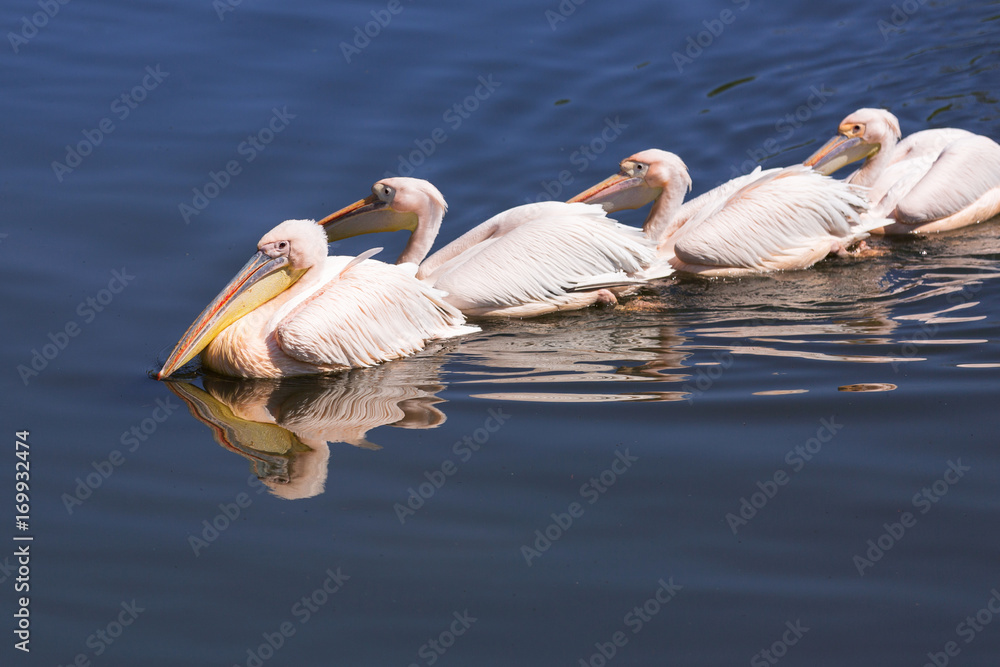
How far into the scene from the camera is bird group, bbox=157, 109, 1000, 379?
5844mm

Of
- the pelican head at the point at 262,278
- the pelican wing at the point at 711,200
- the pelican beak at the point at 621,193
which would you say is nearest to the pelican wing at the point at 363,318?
the pelican head at the point at 262,278

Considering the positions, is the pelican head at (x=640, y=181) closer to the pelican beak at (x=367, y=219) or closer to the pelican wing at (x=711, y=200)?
the pelican wing at (x=711, y=200)

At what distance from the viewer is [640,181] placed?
283 inches

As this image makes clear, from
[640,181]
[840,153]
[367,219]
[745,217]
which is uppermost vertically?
[367,219]

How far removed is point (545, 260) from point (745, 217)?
4.61 feet

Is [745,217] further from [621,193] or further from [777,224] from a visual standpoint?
[621,193]

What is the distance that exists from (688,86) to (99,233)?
17.7ft

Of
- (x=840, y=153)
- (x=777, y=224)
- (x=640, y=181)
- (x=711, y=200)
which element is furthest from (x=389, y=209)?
(x=840, y=153)

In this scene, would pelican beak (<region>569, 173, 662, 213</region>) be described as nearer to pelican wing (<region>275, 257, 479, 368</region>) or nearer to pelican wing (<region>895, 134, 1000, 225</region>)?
pelican wing (<region>275, 257, 479, 368</region>)

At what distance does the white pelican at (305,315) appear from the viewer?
5738mm

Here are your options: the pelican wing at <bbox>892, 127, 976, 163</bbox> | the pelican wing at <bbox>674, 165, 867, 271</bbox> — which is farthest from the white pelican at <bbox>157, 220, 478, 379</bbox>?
the pelican wing at <bbox>892, 127, 976, 163</bbox>

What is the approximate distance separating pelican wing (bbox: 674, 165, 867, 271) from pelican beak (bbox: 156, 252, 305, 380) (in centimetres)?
254

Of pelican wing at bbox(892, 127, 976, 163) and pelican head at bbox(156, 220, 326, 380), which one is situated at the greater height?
pelican head at bbox(156, 220, 326, 380)

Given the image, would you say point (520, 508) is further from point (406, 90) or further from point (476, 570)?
point (406, 90)
